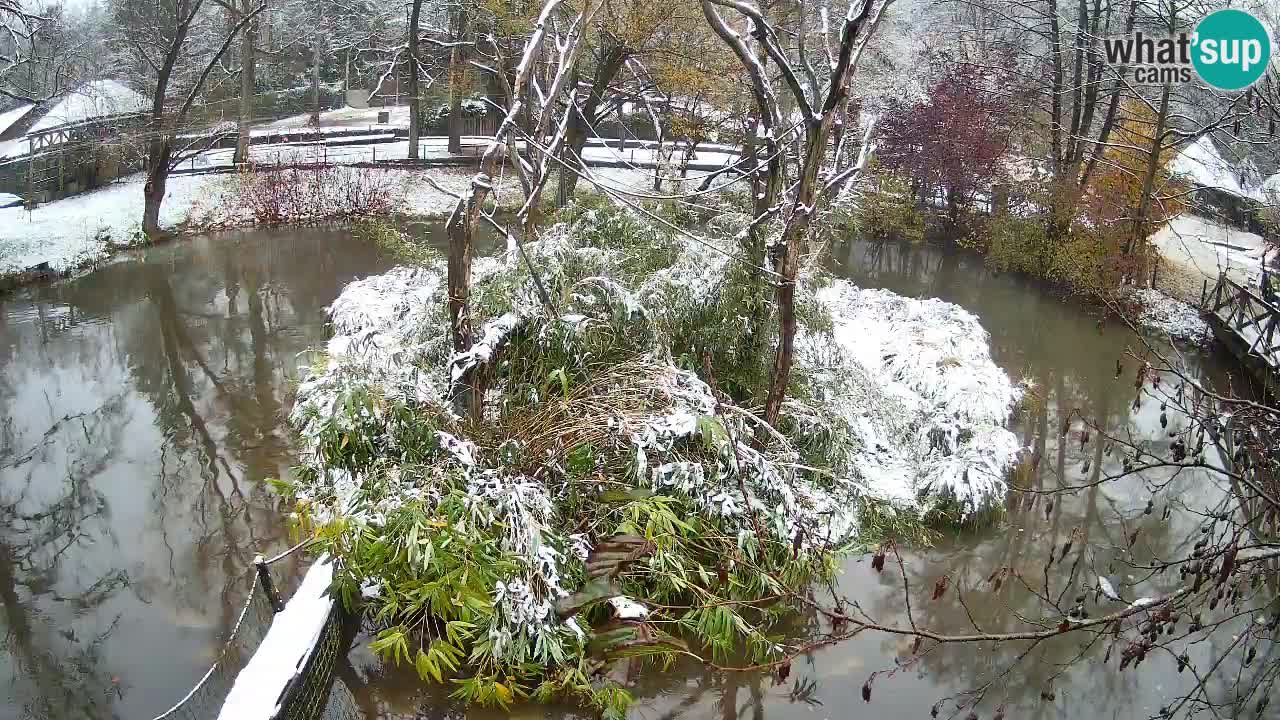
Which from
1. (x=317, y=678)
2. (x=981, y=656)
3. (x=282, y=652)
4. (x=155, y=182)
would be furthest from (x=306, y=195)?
(x=981, y=656)

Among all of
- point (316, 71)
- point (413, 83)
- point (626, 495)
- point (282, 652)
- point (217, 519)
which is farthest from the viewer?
point (316, 71)

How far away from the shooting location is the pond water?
6.20 meters

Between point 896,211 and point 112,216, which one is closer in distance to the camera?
point 112,216

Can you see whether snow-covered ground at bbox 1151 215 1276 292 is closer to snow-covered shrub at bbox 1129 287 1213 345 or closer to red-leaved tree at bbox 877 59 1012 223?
snow-covered shrub at bbox 1129 287 1213 345

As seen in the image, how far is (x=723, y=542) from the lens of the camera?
252 inches

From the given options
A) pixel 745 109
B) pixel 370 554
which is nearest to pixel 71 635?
pixel 370 554

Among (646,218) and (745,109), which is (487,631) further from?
(745,109)

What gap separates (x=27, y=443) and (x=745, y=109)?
15.5 m

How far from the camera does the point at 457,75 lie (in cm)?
2120

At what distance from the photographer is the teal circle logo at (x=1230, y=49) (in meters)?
12.8

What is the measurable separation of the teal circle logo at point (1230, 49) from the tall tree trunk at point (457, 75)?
1414cm

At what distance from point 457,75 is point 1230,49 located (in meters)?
15.0

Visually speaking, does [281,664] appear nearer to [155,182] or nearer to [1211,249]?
[155,182]

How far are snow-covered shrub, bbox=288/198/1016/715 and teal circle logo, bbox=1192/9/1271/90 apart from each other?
27.2 feet
